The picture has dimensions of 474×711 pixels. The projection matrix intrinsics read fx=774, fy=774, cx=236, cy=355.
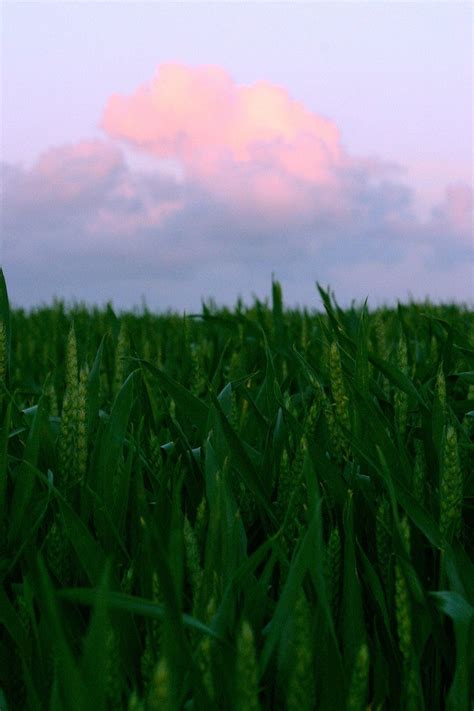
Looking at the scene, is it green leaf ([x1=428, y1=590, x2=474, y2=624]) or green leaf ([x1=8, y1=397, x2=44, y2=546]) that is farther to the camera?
green leaf ([x1=8, y1=397, x2=44, y2=546])

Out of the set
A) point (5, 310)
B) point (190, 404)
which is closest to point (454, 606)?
point (190, 404)

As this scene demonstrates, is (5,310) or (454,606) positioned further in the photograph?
(5,310)

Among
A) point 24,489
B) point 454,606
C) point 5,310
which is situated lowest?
point 454,606

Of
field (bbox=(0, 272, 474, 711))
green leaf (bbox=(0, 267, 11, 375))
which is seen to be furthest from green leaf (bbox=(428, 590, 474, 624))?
green leaf (bbox=(0, 267, 11, 375))

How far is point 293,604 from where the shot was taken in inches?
32.0

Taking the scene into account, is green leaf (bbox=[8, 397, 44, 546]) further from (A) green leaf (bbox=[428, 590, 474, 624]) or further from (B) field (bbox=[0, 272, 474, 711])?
(A) green leaf (bbox=[428, 590, 474, 624])

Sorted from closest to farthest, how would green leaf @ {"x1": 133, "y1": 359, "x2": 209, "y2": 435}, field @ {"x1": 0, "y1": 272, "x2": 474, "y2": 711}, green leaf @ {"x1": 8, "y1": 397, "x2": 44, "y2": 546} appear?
1. field @ {"x1": 0, "y1": 272, "x2": 474, "y2": 711}
2. green leaf @ {"x1": 8, "y1": 397, "x2": 44, "y2": 546}
3. green leaf @ {"x1": 133, "y1": 359, "x2": 209, "y2": 435}

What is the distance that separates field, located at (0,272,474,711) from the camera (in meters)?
0.73

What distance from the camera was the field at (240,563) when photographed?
73 centimetres

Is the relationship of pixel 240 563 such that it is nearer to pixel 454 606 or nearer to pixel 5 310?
pixel 454 606

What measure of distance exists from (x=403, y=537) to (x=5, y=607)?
1.55 ft

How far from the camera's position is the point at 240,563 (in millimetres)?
991

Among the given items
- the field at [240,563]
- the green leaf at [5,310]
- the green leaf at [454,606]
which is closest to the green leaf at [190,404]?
the field at [240,563]

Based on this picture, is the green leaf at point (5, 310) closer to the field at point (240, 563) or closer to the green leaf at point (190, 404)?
the field at point (240, 563)
